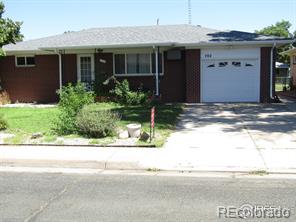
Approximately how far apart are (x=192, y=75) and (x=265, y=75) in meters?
3.51

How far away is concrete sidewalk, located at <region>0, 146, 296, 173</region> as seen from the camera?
881 cm

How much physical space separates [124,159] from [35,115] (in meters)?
8.73

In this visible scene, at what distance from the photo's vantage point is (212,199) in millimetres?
6633

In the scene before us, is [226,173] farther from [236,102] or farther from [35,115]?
[236,102]

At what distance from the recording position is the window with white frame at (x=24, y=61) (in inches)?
978

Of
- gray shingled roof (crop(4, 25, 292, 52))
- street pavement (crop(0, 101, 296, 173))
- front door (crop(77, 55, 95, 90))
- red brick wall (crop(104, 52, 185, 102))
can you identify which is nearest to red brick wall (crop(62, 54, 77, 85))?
front door (crop(77, 55, 95, 90))

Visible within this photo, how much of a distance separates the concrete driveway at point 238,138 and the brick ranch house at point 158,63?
4.26 meters

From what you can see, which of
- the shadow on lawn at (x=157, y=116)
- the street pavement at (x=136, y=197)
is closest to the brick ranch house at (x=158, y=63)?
the shadow on lawn at (x=157, y=116)

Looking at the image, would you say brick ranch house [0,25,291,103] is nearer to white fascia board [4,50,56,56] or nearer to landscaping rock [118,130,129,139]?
white fascia board [4,50,56,56]

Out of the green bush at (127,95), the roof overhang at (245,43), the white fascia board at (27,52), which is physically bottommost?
the green bush at (127,95)

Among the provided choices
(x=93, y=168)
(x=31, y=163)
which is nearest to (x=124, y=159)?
(x=93, y=168)

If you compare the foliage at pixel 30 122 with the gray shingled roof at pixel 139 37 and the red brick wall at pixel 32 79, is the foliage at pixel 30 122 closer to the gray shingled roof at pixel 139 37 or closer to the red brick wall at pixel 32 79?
the gray shingled roof at pixel 139 37

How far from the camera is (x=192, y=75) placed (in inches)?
869

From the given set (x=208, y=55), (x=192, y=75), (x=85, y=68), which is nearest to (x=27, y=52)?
(x=85, y=68)
